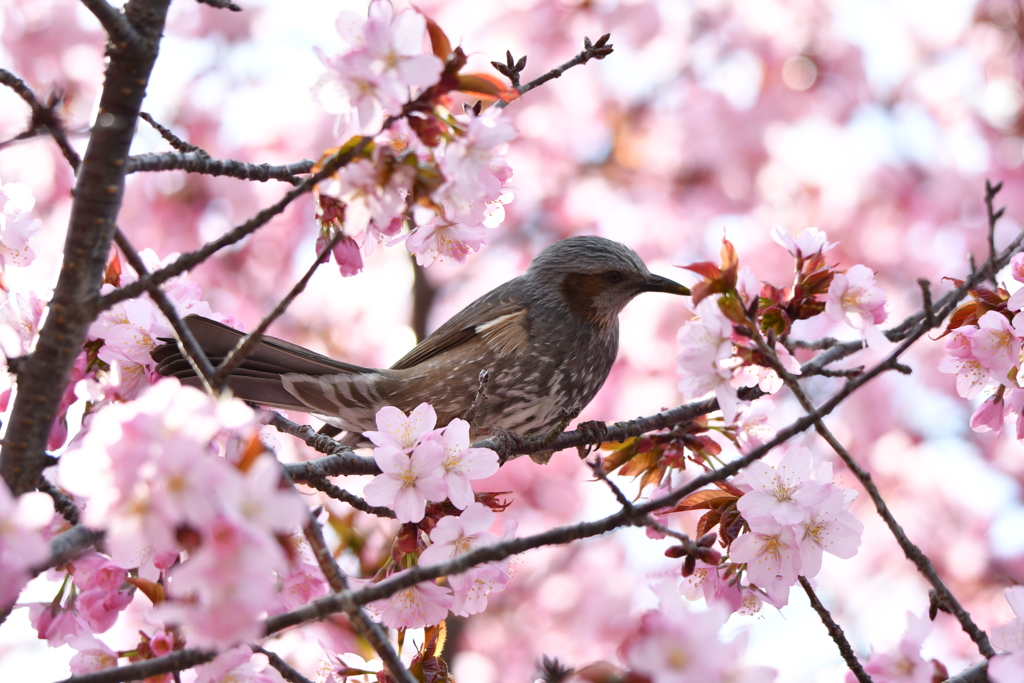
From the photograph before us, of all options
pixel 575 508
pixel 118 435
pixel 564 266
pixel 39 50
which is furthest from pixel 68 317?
pixel 575 508

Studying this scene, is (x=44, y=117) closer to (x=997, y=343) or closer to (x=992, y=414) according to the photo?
(x=997, y=343)

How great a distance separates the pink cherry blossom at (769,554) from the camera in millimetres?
1747

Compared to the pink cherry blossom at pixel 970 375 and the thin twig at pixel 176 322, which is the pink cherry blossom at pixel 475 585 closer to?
the thin twig at pixel 176 322

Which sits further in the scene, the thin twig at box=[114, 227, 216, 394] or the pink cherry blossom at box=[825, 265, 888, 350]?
the pink cherry blossom at box=[825, 265, 888, 350]

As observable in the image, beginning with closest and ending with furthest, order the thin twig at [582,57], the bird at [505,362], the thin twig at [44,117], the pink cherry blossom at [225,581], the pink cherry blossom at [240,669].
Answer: the pink cherry blossom at [225,581], the thin twig at [44,117], the pink cherry blossom at [240,669], the thin twig at [582,57], the bird at [505,362]

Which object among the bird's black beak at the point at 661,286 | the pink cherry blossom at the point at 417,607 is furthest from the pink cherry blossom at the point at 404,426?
the bird's black beak at the point at 661,286

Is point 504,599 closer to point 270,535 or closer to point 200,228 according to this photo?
point 200,228

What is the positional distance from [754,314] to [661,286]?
142 cm

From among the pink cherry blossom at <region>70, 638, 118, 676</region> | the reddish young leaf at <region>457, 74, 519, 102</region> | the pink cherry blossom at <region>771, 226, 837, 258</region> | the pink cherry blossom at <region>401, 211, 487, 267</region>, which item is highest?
the pink cherry blossom at <region>401, 211, 487, 267</region>

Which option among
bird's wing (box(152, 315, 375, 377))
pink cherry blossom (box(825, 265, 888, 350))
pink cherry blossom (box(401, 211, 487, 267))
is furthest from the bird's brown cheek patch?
pink cherry blossom (box(825, 265, 888, 350))

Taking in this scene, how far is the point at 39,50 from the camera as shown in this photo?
222 inches

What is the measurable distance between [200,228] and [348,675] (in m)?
4.77

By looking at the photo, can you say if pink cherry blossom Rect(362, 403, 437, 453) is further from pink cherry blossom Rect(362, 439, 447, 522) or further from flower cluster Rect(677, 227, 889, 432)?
flower cluster Rect(677, 227, 889, 432)

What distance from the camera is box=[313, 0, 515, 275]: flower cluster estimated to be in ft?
4.63
